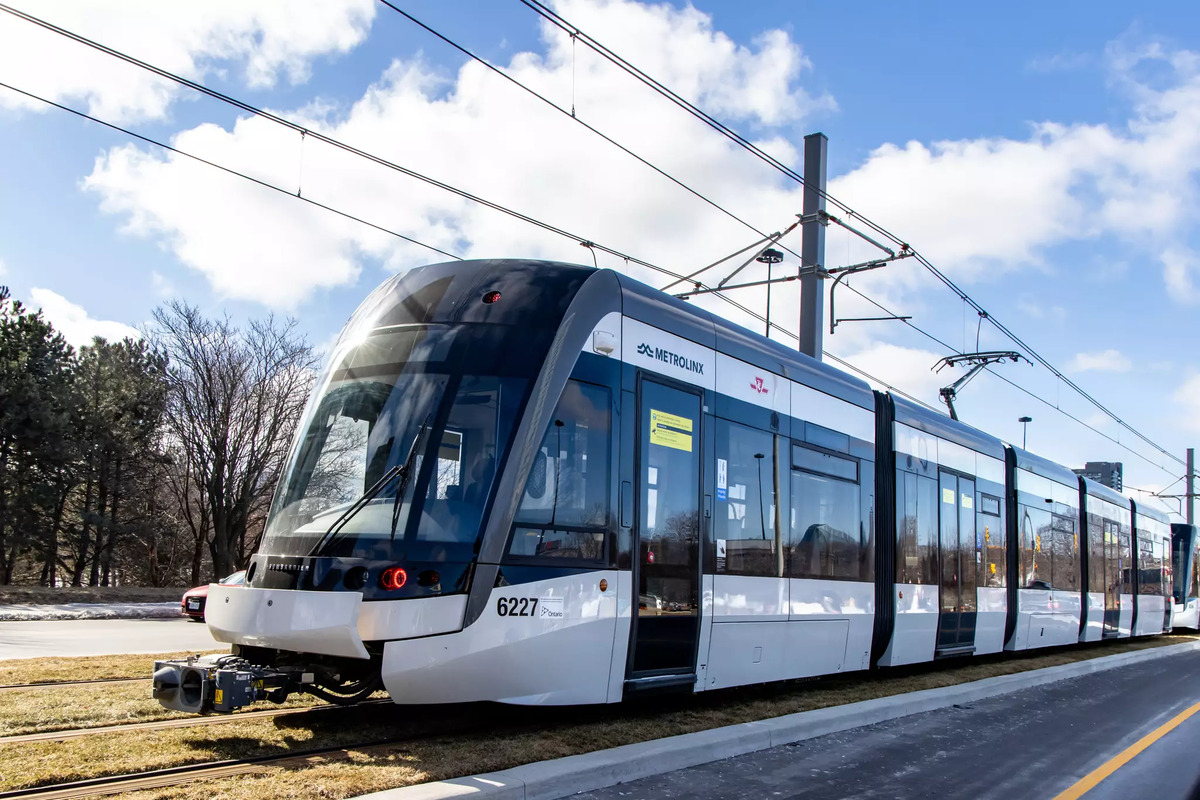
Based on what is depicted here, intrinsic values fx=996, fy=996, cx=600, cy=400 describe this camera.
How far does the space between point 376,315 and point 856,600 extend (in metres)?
6.61

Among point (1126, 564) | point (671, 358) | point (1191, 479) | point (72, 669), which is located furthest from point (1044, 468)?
point (1191, 479)

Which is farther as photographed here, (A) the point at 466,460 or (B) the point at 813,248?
(B) the point at 813,248

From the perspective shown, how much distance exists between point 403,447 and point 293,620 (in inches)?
54.5

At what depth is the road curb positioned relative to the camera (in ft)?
18.2

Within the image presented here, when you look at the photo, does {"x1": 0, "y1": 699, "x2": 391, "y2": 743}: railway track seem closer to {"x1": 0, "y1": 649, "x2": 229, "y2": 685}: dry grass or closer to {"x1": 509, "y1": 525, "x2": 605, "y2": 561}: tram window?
{"x1": 0, "y1": 649, "x2": 229, "y2": 685}: dry grass

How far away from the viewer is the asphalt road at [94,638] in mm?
12883

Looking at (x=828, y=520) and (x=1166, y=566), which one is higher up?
(x=828, y=520)

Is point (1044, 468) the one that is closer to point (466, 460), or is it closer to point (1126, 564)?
point (1126, 564)

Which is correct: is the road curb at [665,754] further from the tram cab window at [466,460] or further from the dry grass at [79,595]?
the dry grass at [79,595]

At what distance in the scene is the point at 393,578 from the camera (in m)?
6.67

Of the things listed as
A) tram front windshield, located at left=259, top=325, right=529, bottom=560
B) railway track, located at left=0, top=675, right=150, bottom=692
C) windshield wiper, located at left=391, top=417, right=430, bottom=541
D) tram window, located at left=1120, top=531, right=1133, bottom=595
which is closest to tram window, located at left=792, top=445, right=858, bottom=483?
Answer: tram front windshield, located at left=259, top=325, right=529, bottom=560

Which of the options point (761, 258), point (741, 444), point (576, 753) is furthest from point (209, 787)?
point (761, 258)

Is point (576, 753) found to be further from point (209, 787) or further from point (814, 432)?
→ point (814, 432)

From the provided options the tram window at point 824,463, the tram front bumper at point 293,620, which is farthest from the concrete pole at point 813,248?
the tram front bumper at point 293,620
